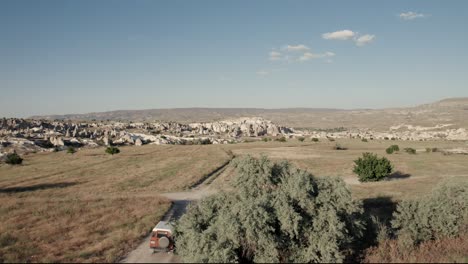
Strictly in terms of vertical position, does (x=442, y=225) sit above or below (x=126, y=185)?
above

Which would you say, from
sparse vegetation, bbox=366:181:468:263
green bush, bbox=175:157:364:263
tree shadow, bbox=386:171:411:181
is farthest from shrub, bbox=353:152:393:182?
green bush, bbox=175:157:364:263

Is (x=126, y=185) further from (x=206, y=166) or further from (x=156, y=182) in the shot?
(x=206, y=166)

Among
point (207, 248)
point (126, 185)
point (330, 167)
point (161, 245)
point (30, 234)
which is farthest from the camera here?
point (330, 167)

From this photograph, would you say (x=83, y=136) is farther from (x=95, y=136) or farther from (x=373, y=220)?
(x=373, y=220)

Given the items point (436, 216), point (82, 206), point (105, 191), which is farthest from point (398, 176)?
point (82, 206)

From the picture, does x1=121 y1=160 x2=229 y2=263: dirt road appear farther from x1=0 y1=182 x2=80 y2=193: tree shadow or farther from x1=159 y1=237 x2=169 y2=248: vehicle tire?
x1=0 y1=182 x2=80 y2=193: tree shadow

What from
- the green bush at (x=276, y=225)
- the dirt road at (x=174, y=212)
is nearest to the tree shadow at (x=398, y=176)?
the dirt road at (x=174, y=212)

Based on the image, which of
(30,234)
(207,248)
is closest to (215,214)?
(207,248)
